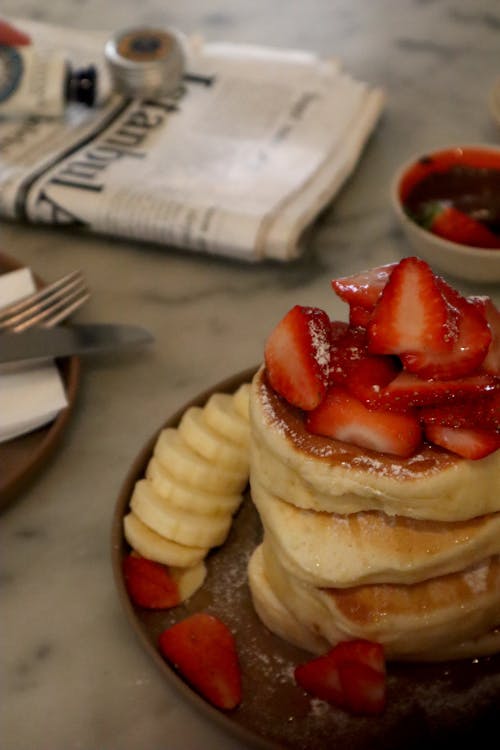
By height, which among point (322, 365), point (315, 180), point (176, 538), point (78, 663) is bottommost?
point (78, 663)

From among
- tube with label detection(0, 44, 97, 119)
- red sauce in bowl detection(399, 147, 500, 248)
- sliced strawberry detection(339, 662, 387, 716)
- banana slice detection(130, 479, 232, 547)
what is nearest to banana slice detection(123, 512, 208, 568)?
banana slice detection(130, 479, 232, 547)

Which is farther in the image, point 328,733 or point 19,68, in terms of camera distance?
point 19,68

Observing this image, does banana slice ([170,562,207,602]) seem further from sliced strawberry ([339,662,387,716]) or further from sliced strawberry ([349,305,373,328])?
sliced strawberry ([349,305,373,328])

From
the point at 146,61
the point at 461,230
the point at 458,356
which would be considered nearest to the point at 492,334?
the point at 458,356

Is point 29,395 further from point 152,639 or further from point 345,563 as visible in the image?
point 345,563

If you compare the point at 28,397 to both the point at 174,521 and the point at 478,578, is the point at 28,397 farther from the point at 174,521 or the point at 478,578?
the point at 478,578

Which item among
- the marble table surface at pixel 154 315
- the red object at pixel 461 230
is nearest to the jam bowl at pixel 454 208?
the red object at pixel 461 230

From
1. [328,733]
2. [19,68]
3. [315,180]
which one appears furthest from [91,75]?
[328,733]
